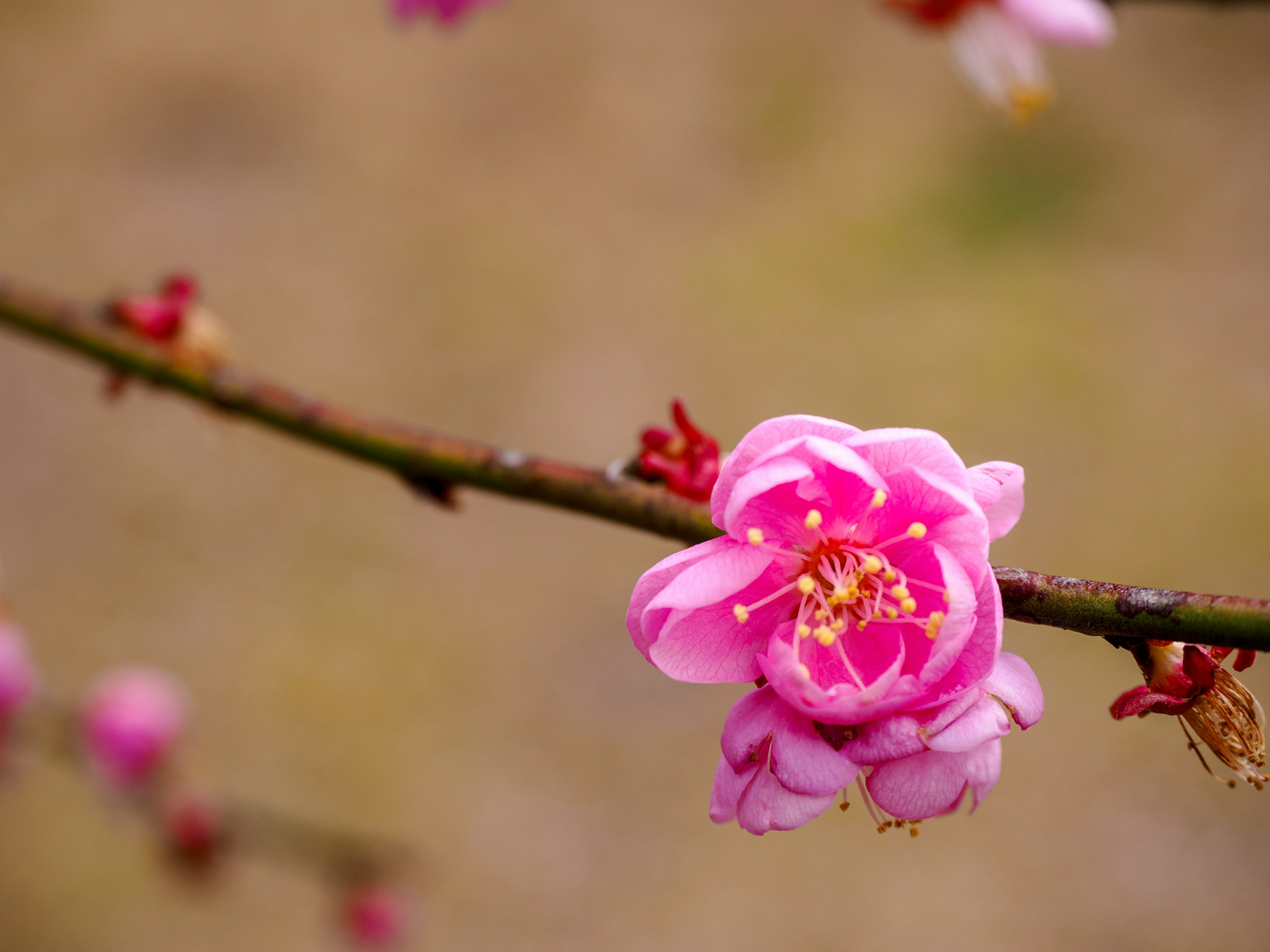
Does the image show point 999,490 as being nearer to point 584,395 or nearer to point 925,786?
point 925,786

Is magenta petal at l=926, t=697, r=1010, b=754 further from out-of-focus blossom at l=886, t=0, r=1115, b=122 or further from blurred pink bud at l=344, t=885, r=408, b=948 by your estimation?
blurred pink bud at l=344, t=885, r=408, b=948

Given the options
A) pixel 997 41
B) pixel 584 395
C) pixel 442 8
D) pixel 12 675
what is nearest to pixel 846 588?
pixel 442 8

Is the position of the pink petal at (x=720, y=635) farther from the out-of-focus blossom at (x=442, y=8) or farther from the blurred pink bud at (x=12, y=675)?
the blurred pink bud at (x=12, y=675)

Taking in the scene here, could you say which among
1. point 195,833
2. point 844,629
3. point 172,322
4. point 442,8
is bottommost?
point 195,833

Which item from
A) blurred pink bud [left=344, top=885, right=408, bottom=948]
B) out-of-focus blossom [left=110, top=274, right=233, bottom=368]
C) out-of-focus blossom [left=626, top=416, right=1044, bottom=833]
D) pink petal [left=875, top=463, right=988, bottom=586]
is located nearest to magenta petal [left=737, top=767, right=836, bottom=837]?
out-of-focus blossom [left=626, top=416, right=1044, bottom=833]

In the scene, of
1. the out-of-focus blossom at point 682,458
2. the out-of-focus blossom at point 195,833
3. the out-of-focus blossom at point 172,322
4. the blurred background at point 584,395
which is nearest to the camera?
the out-of-focus blossom at point 682,458

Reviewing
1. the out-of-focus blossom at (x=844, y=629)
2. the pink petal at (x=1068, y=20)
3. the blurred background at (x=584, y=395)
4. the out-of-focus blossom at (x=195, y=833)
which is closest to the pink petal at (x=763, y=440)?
the out-of-focus blossom at (x=844, y=629)
